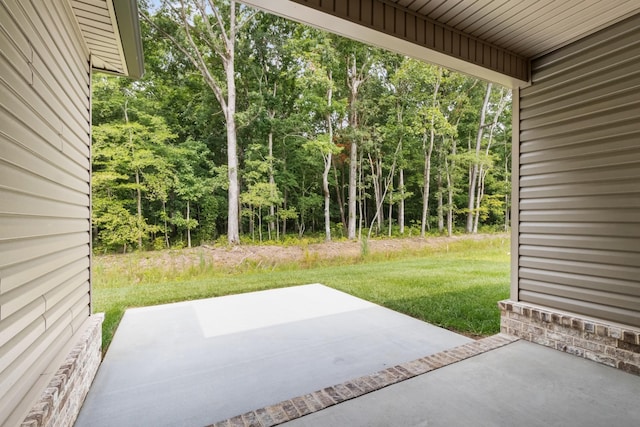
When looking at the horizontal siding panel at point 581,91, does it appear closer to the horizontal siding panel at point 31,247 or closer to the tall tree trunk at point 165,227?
the horizontal siding panel at point 31,247

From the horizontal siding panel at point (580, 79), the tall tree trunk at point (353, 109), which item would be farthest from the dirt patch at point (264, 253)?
the horizontal siding panel at point (580, 79)

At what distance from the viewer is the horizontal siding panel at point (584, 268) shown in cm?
234

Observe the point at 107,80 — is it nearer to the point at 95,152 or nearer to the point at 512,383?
the point at 95,152

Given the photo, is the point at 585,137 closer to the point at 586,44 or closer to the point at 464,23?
the point at 586,44

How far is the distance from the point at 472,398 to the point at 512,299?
144 cm

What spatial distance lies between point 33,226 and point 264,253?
6774 millimetres

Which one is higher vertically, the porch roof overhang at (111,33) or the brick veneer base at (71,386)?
the porch roof overhang at (111,33)

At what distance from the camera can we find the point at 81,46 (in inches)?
97.8

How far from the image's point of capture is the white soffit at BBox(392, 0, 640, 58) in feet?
6.99

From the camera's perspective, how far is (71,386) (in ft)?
5.95

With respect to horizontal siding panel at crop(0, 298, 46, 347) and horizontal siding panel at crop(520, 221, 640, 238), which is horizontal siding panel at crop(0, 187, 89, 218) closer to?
horizontal siding panel at crop(0, 298, 46, 347)

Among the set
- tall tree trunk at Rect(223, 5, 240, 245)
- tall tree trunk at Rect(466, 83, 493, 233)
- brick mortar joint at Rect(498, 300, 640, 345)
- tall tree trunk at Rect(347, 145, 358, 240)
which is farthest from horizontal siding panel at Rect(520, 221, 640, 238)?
tall tree trunk at Rect(466, 83, 493, 233)

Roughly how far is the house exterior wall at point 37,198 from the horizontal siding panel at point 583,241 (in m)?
3.57

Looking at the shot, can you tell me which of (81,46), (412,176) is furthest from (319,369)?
(412,176)
